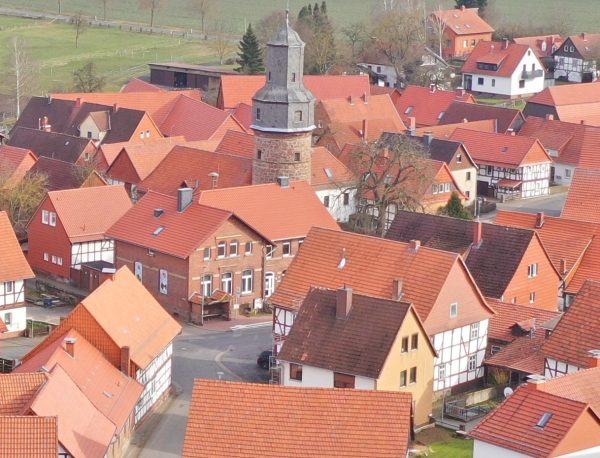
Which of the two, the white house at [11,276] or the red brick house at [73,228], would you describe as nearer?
the white house at [11,276]

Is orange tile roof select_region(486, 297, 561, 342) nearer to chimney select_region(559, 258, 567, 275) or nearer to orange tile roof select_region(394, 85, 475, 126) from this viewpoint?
chimney select_region(559, 258, 567, 275)

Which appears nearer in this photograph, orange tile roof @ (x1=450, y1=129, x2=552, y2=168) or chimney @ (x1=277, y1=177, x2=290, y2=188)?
chimney @ (x1=277, y1=177, x2=290, y2=188)

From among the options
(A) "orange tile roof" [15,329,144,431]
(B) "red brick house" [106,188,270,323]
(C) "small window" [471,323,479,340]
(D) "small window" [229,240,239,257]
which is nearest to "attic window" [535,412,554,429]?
(A) "orange tile roof" [15,329,144,431]

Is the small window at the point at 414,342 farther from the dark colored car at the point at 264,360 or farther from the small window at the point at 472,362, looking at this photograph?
the dark colored car at the point at 264,360

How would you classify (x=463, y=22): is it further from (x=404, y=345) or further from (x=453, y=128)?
(x=404, y=345)

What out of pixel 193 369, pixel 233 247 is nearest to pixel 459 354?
pixel 193 369

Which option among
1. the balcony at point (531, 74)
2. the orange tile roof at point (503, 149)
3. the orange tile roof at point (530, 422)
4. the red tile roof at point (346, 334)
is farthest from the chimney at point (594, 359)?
the balcony at point (531, 74)

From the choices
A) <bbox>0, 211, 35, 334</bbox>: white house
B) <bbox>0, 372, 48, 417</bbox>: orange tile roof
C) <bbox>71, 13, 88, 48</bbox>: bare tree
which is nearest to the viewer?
<bbox>0, 372, 48, 417</bbox>: orange tile roof
